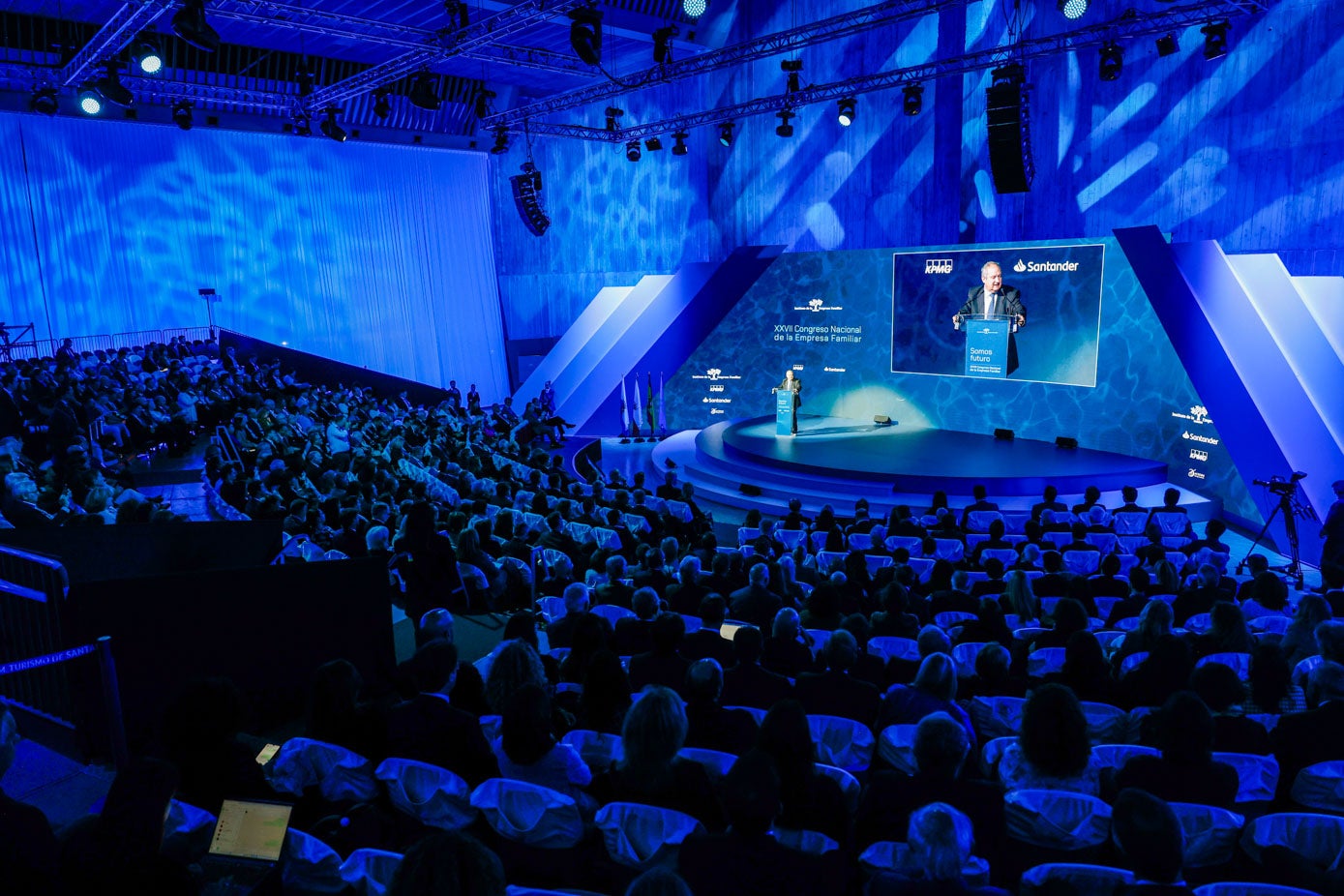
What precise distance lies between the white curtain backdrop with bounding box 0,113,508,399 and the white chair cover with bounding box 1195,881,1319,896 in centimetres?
2227

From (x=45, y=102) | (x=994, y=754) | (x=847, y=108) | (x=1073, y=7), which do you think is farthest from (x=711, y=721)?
(x=45, y=102)

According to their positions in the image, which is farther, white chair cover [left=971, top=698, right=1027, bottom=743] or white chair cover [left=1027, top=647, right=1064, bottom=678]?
white chair cover [left=1027, top=647, right=1064, bottom=678]

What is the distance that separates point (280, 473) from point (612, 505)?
344cm

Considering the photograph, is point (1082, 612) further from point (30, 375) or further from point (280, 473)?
point (30, 375)

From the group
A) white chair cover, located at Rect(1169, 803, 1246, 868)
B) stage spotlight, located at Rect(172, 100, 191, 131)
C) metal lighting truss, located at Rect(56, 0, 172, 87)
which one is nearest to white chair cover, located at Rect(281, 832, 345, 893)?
white chair cover, located at Rect(1169, 803, 1246, 868)

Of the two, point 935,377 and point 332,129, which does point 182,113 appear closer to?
point 332,129

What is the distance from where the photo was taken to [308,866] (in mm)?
2797

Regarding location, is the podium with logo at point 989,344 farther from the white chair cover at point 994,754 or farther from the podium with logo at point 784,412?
the white chair cover at point 994,754

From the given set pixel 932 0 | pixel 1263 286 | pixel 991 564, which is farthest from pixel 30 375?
pixel 1263 286

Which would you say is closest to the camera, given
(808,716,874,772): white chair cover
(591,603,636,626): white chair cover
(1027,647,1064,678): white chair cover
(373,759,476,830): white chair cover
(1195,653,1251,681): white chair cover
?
(373,759,476,830): white chair cover

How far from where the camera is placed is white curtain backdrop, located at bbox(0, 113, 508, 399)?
1928 centimetres

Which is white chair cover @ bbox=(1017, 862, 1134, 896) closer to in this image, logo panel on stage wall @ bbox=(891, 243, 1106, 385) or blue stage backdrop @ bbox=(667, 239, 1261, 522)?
blue stage backdrop @ bbox=(667, 239, 1261, 522)

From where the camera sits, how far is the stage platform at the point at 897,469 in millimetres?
12430

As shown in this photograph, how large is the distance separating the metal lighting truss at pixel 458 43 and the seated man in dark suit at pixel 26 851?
1067cm
